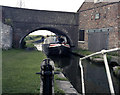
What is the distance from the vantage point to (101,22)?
599 inches

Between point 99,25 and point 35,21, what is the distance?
8586mm

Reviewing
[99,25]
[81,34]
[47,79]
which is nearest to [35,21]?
[81,34]

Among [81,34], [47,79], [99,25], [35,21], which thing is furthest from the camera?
[81,34]

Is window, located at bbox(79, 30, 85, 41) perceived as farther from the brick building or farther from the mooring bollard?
the mooring bollard

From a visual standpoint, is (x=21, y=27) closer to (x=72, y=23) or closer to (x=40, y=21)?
(x=40, y=21)

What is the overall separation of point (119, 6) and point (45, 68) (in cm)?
1332

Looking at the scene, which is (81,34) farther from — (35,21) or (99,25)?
(35,21)

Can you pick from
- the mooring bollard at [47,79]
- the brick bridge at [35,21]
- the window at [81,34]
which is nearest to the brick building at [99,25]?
the window at [81,34]

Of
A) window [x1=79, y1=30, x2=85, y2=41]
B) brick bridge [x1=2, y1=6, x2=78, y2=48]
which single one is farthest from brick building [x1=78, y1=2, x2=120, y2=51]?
brick bridge [x1=2, y1=6, x2=78, y2=48]

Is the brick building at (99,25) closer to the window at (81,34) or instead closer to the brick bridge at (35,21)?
the window at (81,34)

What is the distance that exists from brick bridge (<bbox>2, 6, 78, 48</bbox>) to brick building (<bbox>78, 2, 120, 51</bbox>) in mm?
1403

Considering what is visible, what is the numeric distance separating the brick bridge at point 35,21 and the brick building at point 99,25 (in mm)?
1403

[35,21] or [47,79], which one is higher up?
[35,21]

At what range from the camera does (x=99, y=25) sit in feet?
50.8
